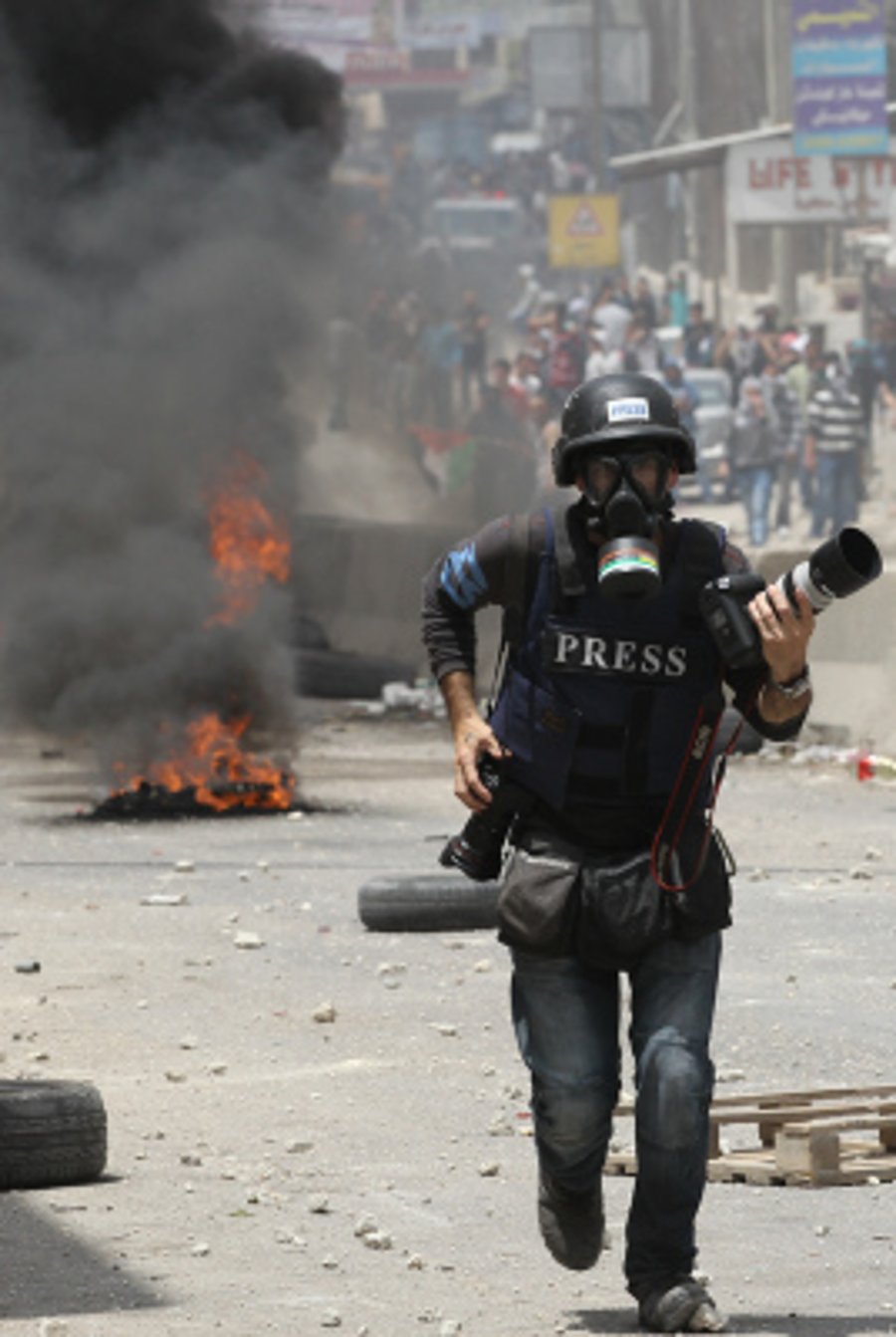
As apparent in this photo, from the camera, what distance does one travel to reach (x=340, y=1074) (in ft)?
28.7

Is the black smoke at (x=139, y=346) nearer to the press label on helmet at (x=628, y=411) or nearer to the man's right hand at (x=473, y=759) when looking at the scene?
the man's right hand at (x=473, y=759)

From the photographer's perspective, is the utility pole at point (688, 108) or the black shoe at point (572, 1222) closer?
the black shoe at point (572, 1222)

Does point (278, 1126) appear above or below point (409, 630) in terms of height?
above

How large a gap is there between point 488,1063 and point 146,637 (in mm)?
9088

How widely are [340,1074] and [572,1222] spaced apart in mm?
3092

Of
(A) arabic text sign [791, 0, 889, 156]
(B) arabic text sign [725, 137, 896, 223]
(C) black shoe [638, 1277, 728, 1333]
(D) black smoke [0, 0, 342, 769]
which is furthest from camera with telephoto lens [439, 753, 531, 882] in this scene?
(B) arabic text sign [725, 137, 896, 223]

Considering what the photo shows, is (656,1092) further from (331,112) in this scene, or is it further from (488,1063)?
(331,112)

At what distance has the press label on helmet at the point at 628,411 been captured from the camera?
5.57m

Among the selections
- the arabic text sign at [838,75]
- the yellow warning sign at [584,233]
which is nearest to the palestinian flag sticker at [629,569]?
the arabic text sign at [838,75]

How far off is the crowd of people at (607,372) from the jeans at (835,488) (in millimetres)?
17

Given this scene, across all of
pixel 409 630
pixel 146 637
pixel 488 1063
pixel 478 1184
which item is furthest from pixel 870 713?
pixel 478 1184

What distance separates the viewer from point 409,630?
2555cm

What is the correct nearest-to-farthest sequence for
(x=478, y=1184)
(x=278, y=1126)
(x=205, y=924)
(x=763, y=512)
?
(x=478, y=1184) → (x=278, y=1126) → (x=205, y=924) → (x=763, y=512)

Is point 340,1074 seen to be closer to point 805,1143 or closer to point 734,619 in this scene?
point 805,1143
